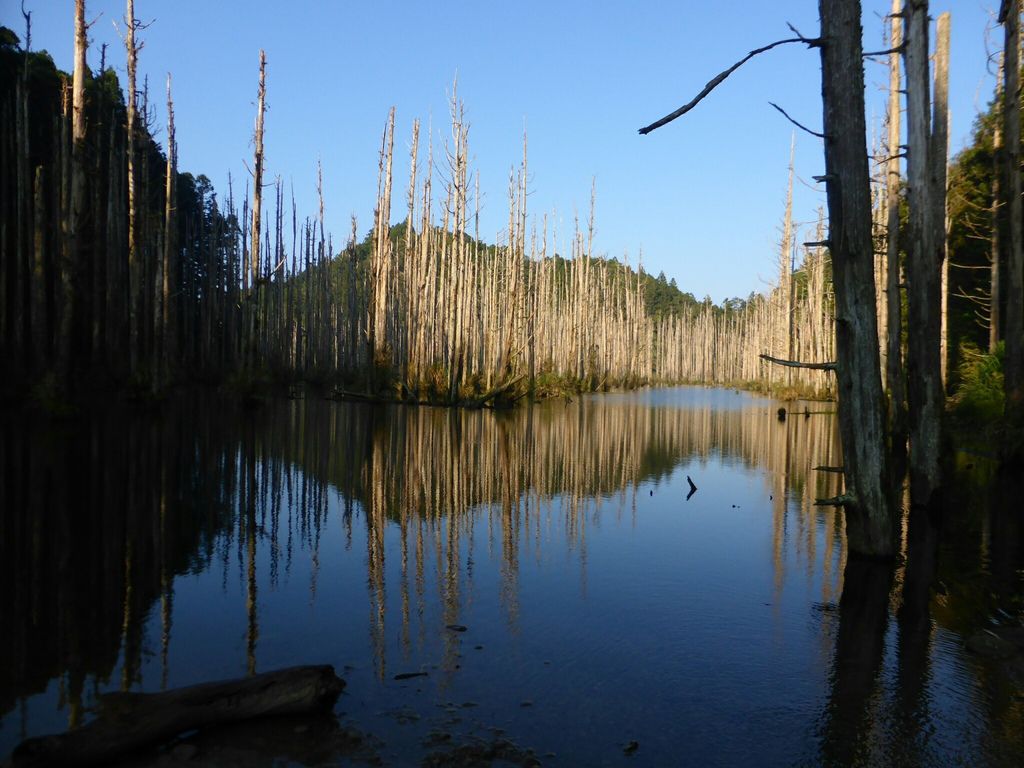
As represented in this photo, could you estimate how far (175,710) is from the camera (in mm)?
3062

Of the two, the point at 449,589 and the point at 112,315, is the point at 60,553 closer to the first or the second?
the point at 449,589

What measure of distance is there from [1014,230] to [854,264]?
729 centimetres

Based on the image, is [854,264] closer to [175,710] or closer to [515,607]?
[515,607]

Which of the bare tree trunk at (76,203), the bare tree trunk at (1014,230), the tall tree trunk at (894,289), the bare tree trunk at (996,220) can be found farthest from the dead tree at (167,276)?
the bare tree trunk at (996,220)

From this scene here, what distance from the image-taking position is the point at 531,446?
14.0 m

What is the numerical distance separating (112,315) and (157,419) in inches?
377

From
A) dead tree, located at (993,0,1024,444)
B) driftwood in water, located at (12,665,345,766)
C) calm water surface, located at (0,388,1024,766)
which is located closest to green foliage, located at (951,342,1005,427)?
dead tree, located at (993,0,1024,444)

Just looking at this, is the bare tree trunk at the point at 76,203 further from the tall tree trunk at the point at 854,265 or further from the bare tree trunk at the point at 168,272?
the tall tree trunk at the point at 854,265

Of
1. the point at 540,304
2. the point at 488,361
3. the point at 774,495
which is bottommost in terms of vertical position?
the point at 774,495

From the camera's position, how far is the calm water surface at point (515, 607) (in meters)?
3.30

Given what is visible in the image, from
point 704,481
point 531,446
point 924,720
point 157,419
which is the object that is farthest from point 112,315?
point 924,720

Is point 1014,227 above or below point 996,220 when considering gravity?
below

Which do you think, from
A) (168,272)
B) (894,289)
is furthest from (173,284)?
(894,289)

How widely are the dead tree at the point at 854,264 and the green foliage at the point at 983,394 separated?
993 cm
